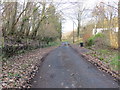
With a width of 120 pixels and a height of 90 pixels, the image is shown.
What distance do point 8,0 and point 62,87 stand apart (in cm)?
761

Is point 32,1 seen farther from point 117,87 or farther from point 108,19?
point 117,87

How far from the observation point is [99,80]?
480 cm

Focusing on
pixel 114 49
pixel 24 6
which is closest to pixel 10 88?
pixel 24 6

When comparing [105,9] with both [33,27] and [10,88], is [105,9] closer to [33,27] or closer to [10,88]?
[33,27]

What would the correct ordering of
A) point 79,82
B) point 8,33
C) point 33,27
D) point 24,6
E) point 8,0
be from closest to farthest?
point 79,82, point 8,0, point 8,33, point 24,6, point 33,27

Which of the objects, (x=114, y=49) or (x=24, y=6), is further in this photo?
(x=114, y=49)

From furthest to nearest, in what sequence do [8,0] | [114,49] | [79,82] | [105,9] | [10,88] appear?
[105,9] < [114,49] < [8,0] < [79,82] < [10,88]

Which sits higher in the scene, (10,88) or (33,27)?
(33,27)

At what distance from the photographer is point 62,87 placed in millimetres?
4090

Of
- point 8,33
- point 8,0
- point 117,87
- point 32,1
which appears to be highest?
point 32,1

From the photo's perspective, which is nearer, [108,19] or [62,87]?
[62,87]

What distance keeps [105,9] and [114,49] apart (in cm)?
484

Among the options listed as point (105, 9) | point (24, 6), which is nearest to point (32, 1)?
point (24, 6)

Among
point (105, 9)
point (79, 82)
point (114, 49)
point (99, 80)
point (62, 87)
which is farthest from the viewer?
point (105, 9)
